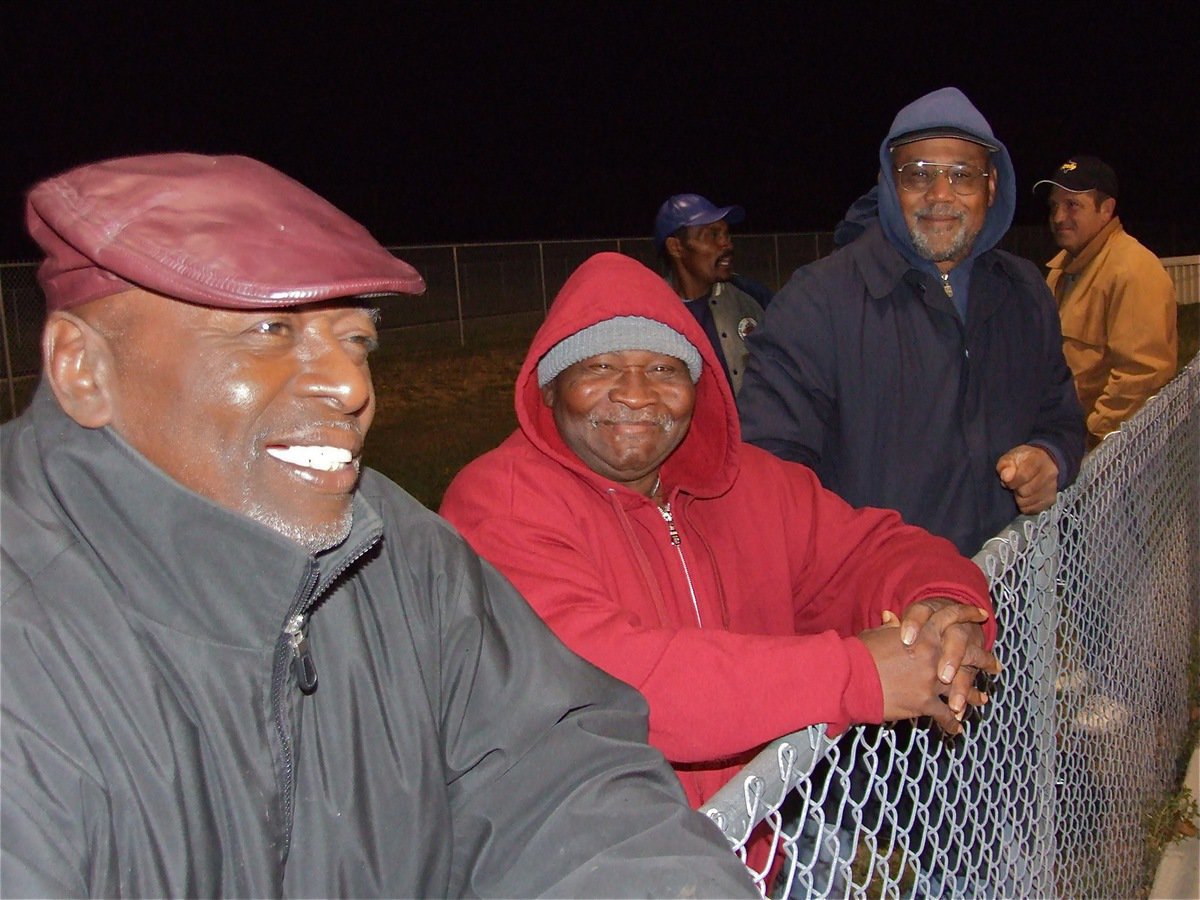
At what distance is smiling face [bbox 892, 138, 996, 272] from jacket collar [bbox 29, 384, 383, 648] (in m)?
2.46

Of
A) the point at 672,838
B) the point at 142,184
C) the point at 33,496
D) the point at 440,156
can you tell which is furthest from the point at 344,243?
the point at 440,156

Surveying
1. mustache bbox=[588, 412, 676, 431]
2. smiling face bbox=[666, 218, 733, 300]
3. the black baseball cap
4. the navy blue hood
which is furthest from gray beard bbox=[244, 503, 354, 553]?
the black baseball cap

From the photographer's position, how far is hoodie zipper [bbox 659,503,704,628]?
236cm

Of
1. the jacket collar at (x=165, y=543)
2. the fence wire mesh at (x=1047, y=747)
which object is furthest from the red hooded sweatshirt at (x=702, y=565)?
the jacket collar at (x=165, y=543)

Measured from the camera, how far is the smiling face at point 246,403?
1.39m

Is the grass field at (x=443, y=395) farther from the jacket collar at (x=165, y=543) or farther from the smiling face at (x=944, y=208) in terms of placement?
the jacket collar at (x=165, y=543)

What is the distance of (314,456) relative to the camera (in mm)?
1468

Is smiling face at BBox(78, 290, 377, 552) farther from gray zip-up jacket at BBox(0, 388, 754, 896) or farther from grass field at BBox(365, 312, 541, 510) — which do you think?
grass field at BBox(365, 312, 541, 510)

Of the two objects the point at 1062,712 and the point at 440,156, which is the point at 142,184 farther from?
the point at 440,156

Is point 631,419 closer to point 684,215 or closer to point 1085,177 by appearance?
point 684,215

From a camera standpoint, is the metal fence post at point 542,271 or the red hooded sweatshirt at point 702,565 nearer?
the red hooded sweatshirt at point 702,565

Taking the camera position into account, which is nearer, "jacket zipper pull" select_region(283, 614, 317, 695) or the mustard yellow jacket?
"jacket zipper pull" select_region(283, 614, 317, 695)

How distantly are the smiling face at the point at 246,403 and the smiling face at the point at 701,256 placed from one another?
15.9ft

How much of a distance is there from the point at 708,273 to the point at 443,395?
883 centimetres
